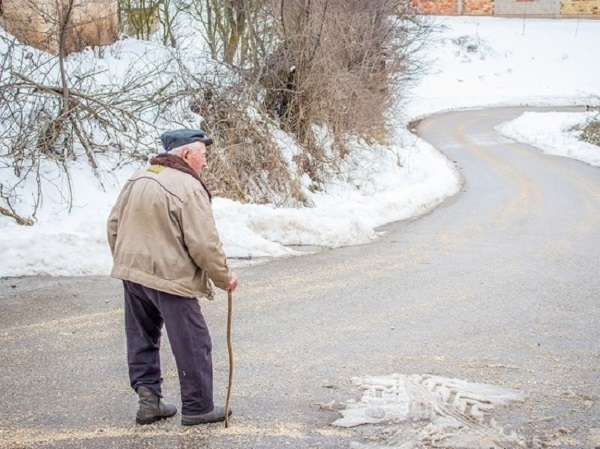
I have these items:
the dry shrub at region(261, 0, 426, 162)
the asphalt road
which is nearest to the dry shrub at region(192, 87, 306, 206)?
the dry shrub at region(261, 0, 426, 162)

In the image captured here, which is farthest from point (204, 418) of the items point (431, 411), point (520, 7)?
point (520, 7)

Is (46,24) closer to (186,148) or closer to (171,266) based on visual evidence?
(186,148)

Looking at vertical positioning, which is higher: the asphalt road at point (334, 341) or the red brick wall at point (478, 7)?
the red brick wall at point (478, 7)

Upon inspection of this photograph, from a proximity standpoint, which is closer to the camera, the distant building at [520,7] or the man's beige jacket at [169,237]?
the man's beige jacket at [169,237]

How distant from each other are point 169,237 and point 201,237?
7.7 inches

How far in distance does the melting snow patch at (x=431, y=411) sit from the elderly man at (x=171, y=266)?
3.34 feet

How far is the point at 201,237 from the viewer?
483 centimetres

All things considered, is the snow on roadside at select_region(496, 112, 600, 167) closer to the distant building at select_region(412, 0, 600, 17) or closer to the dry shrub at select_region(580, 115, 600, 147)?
the dry shrub at select_region(580, 115, 600, 147)

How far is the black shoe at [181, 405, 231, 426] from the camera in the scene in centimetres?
508

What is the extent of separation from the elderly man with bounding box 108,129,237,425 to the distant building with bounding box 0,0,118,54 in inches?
400

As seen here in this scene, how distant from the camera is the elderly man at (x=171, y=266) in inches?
191

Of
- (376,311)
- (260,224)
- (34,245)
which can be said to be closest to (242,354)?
(376,311)

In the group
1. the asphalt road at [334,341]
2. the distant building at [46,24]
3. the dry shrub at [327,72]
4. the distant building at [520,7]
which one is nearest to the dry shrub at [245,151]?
the dry shrub at [327,72]

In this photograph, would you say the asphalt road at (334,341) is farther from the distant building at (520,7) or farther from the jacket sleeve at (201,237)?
the distant building at (520,7)
